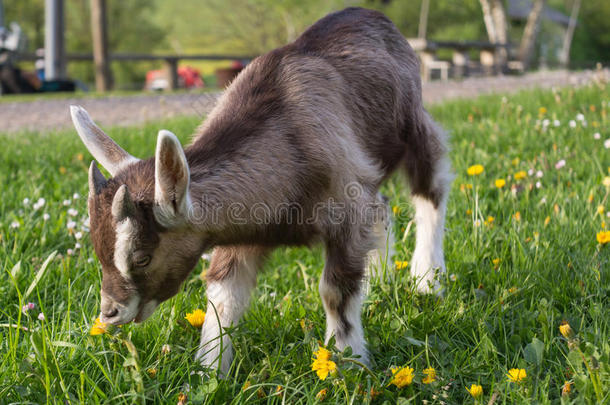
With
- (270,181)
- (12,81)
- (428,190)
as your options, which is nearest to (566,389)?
(270,181)

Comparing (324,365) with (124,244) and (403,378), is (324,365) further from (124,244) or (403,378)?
(124,244)

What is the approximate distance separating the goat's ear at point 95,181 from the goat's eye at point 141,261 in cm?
27

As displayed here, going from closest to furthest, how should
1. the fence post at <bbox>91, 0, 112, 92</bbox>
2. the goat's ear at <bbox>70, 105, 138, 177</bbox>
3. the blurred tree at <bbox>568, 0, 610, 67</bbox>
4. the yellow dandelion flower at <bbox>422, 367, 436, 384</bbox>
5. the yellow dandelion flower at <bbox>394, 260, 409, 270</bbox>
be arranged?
the yellow dandelion flower at <bbox>422, 367, 436, 384</bbox>
the goat's ear at <bbox>70, 105, 138, 177</bbox>
the yellow dandelion flower at <bbox>394, 260, 409, 270</bbox>
the fence post at <bbox>91, 0, 112, 92</bbox>
the blurred tree at <bbox>568, 0, 610, 67</bbox>

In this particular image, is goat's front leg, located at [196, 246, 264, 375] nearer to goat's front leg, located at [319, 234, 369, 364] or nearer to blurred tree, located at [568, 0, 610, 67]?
goat's front leg, located at [319, 234, 369, 364]

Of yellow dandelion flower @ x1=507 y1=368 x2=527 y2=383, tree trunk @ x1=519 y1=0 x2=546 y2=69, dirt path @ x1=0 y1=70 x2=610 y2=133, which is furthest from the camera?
tree trunk @ x1=519 y1=0 x2=546 y2=69

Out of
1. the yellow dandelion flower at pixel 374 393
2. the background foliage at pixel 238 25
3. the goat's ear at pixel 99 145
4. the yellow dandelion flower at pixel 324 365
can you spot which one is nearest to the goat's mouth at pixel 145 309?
the goat's ear at pixel 99 145

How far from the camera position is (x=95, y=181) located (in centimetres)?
209

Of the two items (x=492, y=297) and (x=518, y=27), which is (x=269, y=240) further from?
(x=518, y=27)

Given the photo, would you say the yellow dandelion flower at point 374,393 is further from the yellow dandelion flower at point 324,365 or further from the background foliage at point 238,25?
the background foliage at point 238,25

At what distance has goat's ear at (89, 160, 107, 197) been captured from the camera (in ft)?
6.80

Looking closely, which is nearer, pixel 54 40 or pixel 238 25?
pixel 54 40

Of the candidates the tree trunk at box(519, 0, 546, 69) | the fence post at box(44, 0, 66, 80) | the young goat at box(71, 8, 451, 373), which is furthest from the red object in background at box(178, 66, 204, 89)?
the young goat at box(71, 8, 451, 373)

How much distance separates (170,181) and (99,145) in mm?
492

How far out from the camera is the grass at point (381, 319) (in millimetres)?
2146
